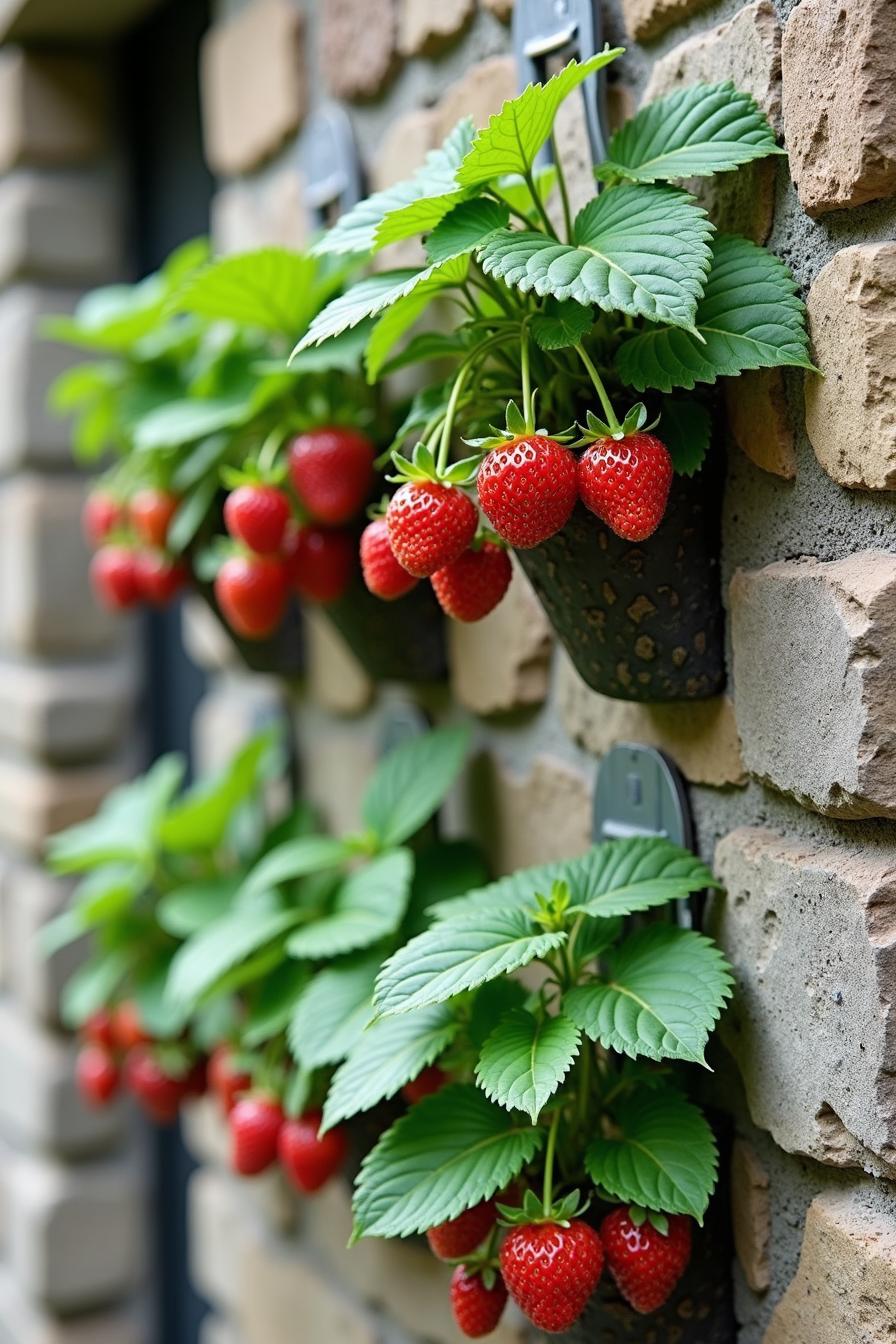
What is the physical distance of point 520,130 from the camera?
0.68 m

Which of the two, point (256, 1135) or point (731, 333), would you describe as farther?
point (256, 1135)

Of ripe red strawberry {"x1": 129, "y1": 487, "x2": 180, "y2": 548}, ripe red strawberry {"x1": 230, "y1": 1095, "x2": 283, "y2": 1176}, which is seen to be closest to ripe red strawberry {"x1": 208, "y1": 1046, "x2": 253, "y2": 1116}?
ripe red strawberry {"x1": 230, "y1": 1095, "x2": 283, "y2": 1176}

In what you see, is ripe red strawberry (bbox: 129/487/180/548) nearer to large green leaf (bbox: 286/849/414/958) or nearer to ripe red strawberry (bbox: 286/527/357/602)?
ripe red strawberry (bbox: 286/527/357/602)

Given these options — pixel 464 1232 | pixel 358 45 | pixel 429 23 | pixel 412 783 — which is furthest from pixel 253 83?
pixel 464 1232

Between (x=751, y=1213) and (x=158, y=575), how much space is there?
0.75 metres

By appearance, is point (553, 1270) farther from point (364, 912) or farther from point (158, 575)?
point (158, 575)

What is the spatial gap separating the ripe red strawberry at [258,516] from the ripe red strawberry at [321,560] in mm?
39

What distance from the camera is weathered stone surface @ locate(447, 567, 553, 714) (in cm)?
98

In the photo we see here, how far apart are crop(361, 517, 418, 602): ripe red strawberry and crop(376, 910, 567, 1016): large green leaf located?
0.18 m

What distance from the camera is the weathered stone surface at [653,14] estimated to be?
0.78 meters

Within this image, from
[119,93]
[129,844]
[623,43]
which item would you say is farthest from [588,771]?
[119,93]

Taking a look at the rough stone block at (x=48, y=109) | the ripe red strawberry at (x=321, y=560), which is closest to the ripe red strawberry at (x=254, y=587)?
the ripe red strawberry at (x=321, y=560)

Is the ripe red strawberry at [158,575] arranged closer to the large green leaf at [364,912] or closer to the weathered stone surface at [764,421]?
the large green leaf at [364,912]

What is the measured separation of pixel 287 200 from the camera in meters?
1.30
